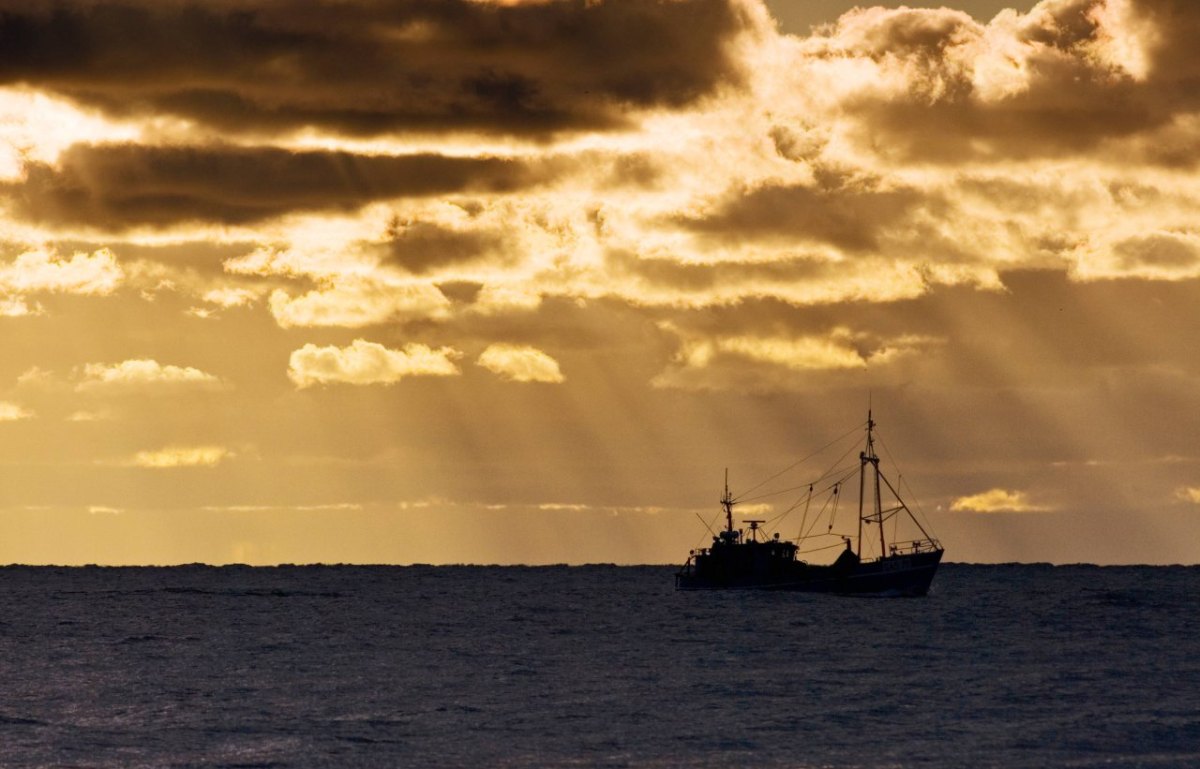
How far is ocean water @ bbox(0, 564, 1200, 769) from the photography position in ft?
204

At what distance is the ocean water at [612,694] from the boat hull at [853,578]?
39.9m

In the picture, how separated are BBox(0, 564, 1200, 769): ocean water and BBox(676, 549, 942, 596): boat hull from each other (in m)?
39.9

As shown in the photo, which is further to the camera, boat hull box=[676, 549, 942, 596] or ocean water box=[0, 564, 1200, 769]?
boat hull box=[676, 549, 942, 596]

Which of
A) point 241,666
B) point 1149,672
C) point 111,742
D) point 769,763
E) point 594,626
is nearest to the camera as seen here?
point 769,763

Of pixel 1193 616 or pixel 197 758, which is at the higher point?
pixel 1193 616

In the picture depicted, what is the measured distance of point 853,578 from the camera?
192250 millimetres

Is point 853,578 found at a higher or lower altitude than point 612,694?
higher

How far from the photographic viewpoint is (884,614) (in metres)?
161

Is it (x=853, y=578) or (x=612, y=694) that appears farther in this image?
(x=853, y=578)

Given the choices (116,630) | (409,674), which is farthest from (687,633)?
(116,630)

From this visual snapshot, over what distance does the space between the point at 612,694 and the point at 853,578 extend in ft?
369

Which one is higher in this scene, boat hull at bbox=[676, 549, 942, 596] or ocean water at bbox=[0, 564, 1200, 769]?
boat hull at bbox=[676, 549, 942, 596]

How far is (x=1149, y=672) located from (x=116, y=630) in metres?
89.7

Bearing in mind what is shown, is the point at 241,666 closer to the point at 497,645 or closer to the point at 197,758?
the point at 497,645
